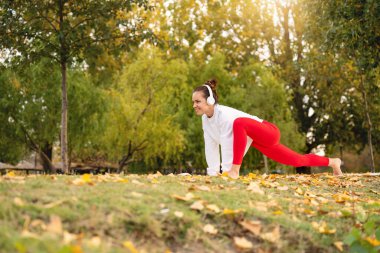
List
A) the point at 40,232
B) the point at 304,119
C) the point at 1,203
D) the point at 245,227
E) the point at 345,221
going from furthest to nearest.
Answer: the point at 304,119, the point at 345,221, the point at 245,227, the point at 1,203, the point at 40,232

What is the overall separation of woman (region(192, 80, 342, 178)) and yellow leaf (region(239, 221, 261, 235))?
3185 millimetres

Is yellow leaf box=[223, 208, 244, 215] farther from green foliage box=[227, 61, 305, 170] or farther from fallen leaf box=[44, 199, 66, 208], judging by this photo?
green foliage box=[227, 61, 305, 170]

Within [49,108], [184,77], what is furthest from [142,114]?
[49,108]

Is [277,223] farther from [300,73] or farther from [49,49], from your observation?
[300,73]

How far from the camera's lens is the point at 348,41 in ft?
47.9

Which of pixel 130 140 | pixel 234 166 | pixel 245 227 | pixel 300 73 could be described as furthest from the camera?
pixel 300 73

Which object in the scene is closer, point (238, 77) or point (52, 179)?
point (52, 179)

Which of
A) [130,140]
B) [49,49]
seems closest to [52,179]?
[49,49]

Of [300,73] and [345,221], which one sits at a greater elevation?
[300,73]

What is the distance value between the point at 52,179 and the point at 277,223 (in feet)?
7.32

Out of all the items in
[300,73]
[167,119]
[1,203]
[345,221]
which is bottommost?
[345,221]

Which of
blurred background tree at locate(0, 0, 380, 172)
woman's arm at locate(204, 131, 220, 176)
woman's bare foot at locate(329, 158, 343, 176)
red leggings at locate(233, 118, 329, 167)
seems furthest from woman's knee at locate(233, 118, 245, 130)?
blurred background tree at locate(0, 0, 380, 172)

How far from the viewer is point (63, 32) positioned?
12.9 meters

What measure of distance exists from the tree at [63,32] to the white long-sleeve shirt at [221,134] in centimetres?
584
